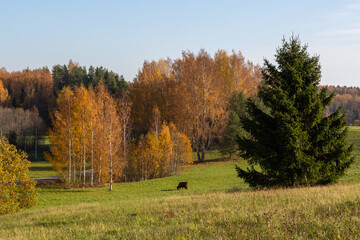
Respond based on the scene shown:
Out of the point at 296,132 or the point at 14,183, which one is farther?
the point at 14,183

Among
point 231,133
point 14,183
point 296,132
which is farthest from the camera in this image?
point 231,133

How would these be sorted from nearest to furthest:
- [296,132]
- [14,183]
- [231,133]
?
[296,132] < [14,183] < [231,133]

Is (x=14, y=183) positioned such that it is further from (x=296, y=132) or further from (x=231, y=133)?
(x=231, y=133)

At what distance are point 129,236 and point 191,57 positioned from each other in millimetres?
47952

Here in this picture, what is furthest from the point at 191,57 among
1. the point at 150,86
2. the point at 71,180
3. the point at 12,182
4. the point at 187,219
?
the point at 187,219

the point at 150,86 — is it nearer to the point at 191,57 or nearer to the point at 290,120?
the point at 191,57

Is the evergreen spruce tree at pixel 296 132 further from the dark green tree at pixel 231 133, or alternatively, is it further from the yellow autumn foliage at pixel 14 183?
the dark green tree at pixel 231 133

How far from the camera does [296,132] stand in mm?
14516

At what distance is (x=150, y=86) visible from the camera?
5906cm

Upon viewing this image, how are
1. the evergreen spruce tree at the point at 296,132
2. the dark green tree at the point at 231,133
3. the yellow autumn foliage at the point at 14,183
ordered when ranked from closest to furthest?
the evergreen spruce tree at the point at 296,132
the yellow autumn foliage at the point at 14,183
the dark green tree at the point at 231,133

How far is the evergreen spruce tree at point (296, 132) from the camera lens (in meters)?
14.9

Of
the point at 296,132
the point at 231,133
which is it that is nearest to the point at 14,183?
the point at 296,132

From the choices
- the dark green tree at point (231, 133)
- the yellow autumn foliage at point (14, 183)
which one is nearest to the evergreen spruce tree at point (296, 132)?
the yellow autumn foliage at point (14, 183)

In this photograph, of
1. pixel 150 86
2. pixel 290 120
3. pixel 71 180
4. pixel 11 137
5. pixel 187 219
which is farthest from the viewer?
pixel 11 137
